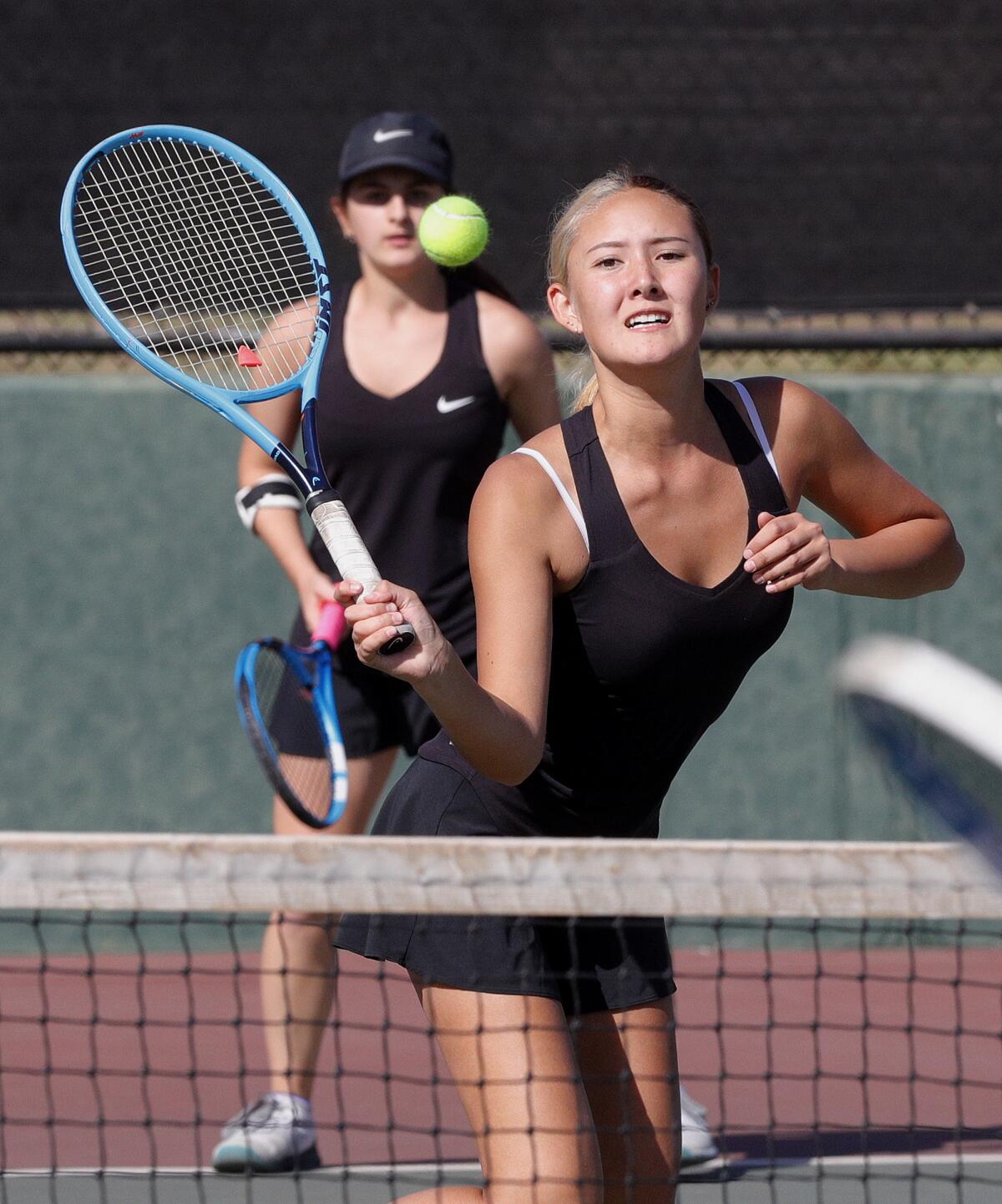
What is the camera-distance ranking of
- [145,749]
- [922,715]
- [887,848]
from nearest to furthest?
[922,715] < [887,848] < [145,749]

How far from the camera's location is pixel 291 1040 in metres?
3.29

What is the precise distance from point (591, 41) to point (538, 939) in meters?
3.80

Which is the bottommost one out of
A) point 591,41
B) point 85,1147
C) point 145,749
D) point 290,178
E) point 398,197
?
point 85,1147

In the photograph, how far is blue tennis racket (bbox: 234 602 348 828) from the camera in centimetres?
326

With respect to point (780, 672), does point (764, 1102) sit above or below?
below

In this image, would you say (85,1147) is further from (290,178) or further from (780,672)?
(290,178)

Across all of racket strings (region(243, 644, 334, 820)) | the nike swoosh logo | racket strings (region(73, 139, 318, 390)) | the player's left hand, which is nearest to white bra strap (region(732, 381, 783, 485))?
the player's left hand

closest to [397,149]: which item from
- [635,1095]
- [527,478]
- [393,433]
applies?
[393,433]

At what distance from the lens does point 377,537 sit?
3.46 metres

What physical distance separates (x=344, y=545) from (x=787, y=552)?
493mm

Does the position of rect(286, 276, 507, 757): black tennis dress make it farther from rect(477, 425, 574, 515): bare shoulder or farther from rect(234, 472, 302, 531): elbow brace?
rect(477, 425, 574, 515): bare shoulder

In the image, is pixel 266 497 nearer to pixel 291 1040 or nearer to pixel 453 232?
pixel 453 232

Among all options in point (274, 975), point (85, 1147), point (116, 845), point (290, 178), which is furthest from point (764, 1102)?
point (290, 178)

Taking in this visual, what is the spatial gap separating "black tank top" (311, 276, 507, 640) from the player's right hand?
1.43m
